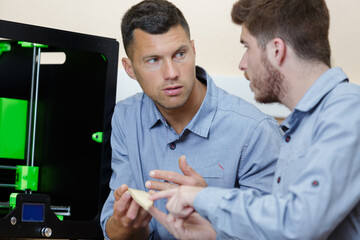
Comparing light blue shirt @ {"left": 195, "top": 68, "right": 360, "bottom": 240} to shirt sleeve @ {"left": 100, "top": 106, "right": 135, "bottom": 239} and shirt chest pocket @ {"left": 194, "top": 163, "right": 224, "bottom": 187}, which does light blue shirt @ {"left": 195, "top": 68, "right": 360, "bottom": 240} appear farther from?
shirt sleeve @ {"left": 100, "top": 106, "right": 135, "bottom": 239}

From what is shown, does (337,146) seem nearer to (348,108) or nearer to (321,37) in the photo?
(348,108)

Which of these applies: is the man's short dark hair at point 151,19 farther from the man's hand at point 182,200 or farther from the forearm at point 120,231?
the man's hand at point 182,200

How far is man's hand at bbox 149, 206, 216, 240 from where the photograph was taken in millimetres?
1062

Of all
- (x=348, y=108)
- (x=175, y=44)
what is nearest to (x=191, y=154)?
(x=175, y=44)

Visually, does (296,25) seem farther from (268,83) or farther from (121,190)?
(121,190)

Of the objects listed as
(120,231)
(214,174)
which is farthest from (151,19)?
(120,231)

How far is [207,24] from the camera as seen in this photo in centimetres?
202

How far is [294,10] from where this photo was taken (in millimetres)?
1086

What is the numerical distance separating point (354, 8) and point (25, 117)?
137 cm

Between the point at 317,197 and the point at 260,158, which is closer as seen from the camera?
the point at 317,197

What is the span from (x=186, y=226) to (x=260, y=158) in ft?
1.18

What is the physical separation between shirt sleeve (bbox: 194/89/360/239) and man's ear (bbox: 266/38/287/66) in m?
0.19

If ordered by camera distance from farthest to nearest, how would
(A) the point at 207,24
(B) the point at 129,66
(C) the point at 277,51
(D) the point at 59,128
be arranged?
(A) the point at 207,24, (B) the point at 129,66, (D) the point at 59,128, (C) the point at 277,51

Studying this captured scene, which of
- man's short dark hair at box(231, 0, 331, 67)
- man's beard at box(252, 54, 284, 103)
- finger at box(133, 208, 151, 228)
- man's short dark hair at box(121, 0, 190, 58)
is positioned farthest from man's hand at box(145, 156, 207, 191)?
man's short dark hair at box(121, 0, 190, 58)
